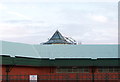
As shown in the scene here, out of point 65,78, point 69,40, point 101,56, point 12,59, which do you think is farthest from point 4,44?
point 69,40

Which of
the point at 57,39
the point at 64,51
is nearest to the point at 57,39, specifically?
the point at 57,39

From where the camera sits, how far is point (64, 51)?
44.9 m

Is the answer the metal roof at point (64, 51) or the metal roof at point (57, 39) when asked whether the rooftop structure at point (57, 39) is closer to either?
the metal roof at point (57, 39)

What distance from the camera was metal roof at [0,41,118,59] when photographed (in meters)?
42.9

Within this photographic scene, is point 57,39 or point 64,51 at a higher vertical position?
point 57,39

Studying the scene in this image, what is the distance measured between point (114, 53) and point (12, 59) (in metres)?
13.7

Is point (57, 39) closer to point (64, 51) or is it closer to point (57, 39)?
point (57, 39)

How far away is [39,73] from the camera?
42.8 meters

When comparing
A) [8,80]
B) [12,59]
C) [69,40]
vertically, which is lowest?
[8,80]

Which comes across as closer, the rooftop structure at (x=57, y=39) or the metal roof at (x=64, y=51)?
the metal roof at (x=64, y=51)

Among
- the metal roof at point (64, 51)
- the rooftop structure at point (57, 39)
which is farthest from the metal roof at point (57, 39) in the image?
the metal roof at point (64, 51)

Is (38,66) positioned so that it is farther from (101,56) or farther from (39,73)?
(101,56)

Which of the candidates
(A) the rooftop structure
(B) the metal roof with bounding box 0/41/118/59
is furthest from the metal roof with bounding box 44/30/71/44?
(B) the metal roof with bounding box 0/41/118/59

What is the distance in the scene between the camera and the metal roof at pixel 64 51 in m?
42.9
